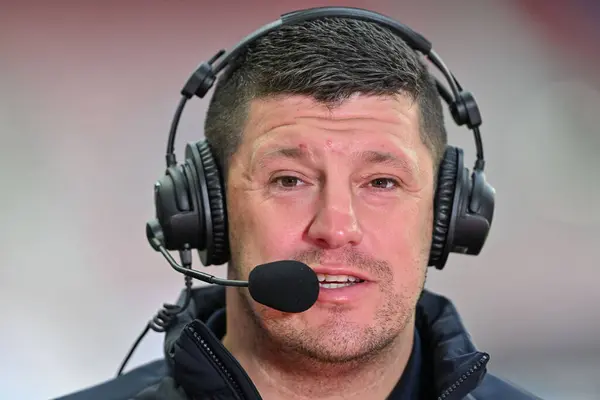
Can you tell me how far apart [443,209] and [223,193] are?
1.27ft

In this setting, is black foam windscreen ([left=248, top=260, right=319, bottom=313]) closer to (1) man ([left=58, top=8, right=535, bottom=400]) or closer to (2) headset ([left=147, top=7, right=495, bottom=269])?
(1) man ([left=58, top=8, right=535, bottom=400])

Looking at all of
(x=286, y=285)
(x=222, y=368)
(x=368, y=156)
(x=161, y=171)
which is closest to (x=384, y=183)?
(x=368, y=156)

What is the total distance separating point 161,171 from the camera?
6.48 feet

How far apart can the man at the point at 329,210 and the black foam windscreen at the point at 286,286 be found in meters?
0.08

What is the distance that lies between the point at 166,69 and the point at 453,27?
798mm

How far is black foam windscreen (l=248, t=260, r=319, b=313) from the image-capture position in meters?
1.09

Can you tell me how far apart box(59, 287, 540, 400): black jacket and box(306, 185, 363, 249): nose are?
250 millimetres

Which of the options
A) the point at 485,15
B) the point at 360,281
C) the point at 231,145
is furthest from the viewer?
the point at 485,15

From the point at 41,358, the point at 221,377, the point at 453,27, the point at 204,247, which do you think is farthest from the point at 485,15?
the point at 41,358

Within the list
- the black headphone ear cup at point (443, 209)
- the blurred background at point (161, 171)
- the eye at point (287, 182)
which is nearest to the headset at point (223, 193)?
the black headphone ear cup at point (443, 209)

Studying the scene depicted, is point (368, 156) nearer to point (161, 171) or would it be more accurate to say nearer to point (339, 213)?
point (339, 213)

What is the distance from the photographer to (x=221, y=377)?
3.98 feet

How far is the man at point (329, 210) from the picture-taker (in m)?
1.19

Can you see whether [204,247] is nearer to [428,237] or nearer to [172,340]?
[172,340]
